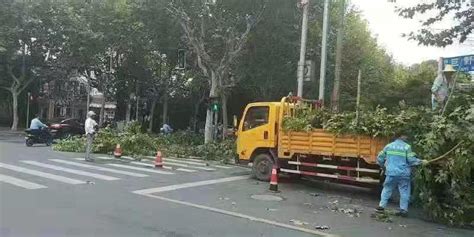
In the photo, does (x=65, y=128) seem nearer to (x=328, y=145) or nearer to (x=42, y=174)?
(x=42, y=174)

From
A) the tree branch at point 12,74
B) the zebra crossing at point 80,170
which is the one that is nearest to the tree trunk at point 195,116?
the tree branch at point 12,74

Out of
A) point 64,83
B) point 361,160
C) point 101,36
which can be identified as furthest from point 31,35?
point 361,160

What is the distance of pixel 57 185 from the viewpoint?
38.4ft

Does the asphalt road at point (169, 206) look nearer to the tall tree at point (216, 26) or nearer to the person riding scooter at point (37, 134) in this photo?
the person riding scooter at point (37, 134)

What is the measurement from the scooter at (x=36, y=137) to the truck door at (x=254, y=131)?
12937 millimetres

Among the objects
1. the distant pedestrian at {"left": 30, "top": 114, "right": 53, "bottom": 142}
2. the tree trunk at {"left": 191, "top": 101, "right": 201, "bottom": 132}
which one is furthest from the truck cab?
the tree trunk at {"left": 191, "top": 101, "right": 201, "bottom": 132}

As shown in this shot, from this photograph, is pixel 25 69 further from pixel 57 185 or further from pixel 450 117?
pixel 450 117

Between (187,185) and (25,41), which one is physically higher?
(25,41)

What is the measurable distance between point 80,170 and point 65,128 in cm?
1806

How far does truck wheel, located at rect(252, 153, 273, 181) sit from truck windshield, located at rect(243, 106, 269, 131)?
2.88 ft

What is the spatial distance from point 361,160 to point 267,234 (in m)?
4.97

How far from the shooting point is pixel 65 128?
3188 cm

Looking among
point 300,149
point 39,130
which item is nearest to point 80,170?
point 300,149

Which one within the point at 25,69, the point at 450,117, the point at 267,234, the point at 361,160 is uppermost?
the point at 25,69
